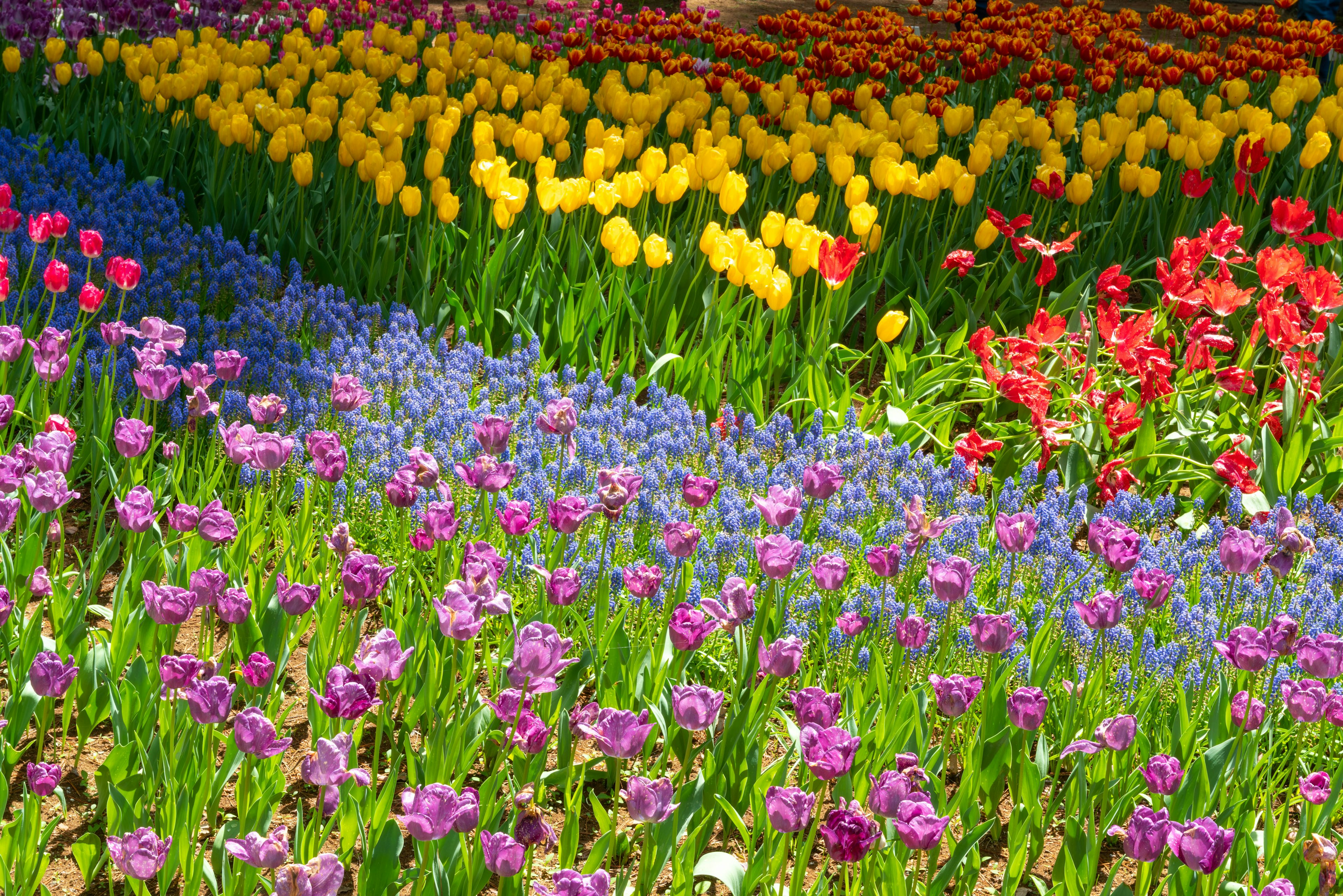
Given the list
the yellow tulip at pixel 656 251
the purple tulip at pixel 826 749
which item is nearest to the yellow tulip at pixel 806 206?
the yellow tulip at pixel 656 251

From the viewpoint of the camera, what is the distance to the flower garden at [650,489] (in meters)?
2.05

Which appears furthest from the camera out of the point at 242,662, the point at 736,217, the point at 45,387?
the point at 736,217

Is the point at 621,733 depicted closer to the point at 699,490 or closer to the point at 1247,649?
the point at 699,490

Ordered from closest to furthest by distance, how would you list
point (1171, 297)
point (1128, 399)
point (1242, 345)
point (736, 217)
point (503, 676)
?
point (503, 676)
point (1171, 297)
point (1128, 399)
point (1242, 345)
point (736, 217)

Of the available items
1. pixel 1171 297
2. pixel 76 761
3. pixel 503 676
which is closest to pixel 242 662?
pixel 76 761

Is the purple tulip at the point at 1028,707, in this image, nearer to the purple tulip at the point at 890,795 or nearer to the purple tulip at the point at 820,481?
the purple tulip at the point at 890,795


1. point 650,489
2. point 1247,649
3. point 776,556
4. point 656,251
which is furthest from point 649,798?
point 656,251

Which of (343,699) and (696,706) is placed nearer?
(343,699)

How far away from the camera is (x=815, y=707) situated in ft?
5.99

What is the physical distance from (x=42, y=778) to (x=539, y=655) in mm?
732

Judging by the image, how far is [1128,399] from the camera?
4.24m

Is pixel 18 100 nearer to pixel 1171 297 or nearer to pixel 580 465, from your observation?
pixel 580 465

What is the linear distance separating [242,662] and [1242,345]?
3.90m

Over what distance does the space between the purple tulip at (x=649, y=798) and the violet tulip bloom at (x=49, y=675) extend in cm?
93
